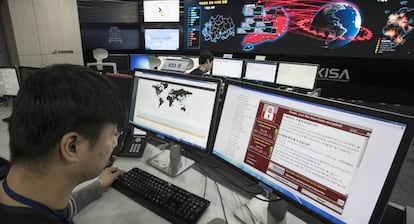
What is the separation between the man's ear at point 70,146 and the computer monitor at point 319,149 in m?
0.50

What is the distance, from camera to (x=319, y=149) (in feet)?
2.00

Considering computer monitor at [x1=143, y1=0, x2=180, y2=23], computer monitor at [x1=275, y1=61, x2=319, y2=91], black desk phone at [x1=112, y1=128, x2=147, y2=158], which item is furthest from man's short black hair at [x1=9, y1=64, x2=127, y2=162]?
computer monitor at [x1=143, y1=0, x2=180, y2=23]

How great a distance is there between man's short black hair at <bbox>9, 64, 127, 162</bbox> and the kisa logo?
14.5 feet

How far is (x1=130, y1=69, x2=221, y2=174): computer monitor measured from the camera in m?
0.93

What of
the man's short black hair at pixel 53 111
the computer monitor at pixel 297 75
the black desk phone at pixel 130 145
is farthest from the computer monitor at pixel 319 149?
the computer monitor at pixel 297 75

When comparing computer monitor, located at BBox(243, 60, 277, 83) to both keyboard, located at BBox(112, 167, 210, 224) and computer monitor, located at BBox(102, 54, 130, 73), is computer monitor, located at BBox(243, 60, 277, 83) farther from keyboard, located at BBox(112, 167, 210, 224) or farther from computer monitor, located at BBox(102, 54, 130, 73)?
keyboard, located at BBox(112, 167, 210, 224)

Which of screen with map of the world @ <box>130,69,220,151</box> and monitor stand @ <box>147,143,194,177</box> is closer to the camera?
screen with map of the world @ <box>130,69,220,151</box>

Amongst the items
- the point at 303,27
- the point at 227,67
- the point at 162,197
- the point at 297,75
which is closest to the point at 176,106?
the point at 162,197

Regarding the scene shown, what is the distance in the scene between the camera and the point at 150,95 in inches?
44.6

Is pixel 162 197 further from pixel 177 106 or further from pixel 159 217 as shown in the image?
pixel 177 106

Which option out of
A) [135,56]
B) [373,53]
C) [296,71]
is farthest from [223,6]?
[373,53]

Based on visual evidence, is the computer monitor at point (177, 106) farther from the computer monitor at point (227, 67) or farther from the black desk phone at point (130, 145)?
the computer monitor at point (227, 67)

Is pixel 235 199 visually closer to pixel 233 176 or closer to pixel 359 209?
pixel 233 176

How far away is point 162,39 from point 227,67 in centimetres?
222
